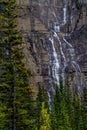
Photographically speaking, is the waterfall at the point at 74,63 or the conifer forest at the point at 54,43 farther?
the waterfall at the point at 74,63

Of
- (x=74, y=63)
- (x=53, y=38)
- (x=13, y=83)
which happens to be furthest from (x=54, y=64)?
(x=13, y=83)

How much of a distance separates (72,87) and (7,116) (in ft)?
208

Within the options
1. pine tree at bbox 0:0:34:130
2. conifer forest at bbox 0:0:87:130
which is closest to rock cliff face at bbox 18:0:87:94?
conifer forest at bbox 0:0:87:130

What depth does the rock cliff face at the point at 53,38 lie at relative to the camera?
298 feet

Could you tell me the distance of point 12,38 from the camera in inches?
1140

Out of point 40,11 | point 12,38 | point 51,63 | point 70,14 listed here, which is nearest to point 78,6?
point 70,14

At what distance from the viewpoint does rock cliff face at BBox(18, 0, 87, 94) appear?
A: 90750 mm

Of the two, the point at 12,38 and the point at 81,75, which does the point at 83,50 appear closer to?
the point at 81,75

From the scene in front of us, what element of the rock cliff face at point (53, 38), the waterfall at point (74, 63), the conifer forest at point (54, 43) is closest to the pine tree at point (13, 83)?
the conifer forest at point (54, 43)

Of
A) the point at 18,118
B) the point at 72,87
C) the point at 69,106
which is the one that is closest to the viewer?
the point at 18,118

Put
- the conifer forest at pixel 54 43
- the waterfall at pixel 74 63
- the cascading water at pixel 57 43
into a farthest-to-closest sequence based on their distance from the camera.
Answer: the waterfall at pixel 74 63, the cascading water at pixel 57 43, the conifer forest at pixel 54 43

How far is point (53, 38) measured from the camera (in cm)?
9269

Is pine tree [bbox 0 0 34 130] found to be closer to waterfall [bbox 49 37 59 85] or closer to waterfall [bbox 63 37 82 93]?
waterfall [bbox 49 37 59 85]

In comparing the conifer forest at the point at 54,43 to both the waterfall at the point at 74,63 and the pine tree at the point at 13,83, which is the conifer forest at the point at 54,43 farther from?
the pine tree at the point at 13,83
